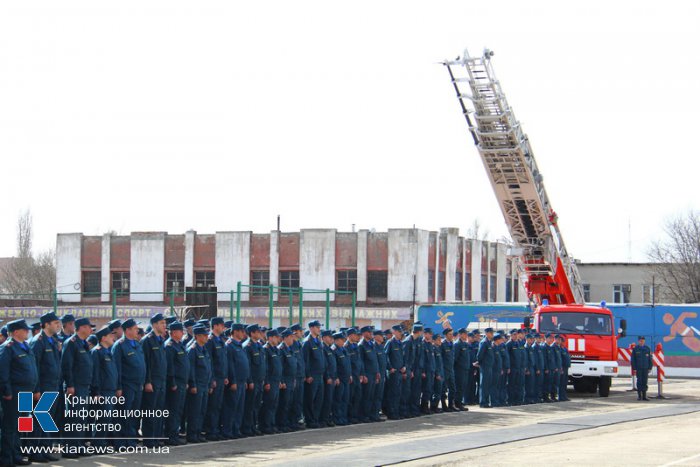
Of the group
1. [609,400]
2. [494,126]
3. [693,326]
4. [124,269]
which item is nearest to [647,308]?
[693,326]

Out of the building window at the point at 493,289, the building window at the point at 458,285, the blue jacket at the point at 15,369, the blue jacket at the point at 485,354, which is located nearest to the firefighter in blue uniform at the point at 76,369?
the blue jacket at the point at 15,369

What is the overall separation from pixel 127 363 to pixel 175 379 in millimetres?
870

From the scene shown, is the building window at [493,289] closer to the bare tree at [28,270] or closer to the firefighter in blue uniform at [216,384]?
the bare tree at [28,270]

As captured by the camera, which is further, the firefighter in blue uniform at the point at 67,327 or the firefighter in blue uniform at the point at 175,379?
the firefighter in blue uniform at the point at 175,379

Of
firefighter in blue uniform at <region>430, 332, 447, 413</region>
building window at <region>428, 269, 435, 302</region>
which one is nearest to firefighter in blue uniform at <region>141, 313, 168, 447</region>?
firefighter in blue uniform at <region>430, 332, 447, 413</region>

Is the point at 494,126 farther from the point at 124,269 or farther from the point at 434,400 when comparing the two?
the point at 124,269

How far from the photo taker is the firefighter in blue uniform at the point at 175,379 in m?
14.5

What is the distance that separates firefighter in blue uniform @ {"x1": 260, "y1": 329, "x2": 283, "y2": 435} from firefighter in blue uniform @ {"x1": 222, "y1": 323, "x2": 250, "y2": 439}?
1.97ft

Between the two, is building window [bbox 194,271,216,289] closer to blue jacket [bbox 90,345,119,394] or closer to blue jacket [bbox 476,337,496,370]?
blue jacket [bbox 476,337,496,370]

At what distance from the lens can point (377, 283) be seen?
50.5m

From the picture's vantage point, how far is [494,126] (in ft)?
83.4

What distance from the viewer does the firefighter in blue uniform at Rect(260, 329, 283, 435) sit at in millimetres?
16453

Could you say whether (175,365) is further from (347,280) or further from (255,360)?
(347,280)

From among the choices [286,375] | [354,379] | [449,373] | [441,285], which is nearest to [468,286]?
[441,285]
